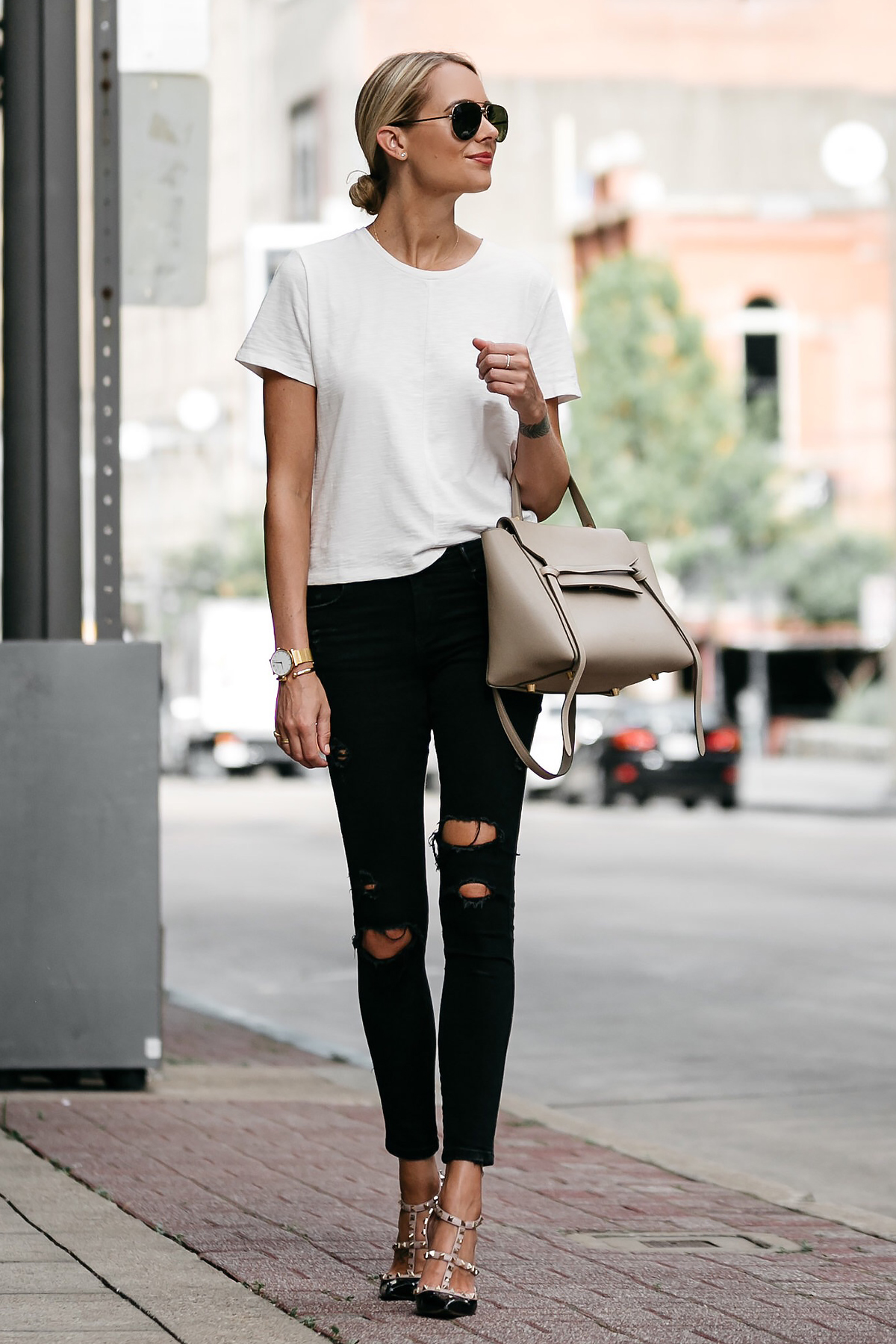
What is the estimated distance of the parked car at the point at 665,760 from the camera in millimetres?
26844

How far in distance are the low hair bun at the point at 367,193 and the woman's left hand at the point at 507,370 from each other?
43 centimetres

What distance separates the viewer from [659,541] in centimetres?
4334

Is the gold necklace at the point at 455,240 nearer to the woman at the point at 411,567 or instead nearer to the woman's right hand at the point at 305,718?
the woman at the point at 411,567

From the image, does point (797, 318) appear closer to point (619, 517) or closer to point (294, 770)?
point (619, 517)

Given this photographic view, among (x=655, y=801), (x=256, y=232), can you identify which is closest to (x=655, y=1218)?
(x=256, y=232)

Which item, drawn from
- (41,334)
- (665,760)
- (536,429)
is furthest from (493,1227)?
(665,760)

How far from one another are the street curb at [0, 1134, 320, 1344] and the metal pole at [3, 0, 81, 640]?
1803mm

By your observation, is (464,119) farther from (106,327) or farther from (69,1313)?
(106,327)

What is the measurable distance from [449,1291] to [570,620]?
1085 millimetres

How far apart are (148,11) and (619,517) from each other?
35.4 meters

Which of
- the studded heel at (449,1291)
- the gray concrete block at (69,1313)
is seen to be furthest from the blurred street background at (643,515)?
the gray concrete block at (69,1313)

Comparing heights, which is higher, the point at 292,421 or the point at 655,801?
the point at 292,421

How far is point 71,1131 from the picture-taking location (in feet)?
17.9

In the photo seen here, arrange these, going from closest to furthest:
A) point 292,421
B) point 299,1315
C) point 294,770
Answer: point 299,1315, point 292,421, point 294,770
